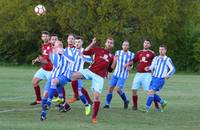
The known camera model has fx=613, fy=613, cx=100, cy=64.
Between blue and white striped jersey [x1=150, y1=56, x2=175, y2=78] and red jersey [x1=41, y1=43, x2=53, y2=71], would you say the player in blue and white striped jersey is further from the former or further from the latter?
blue and white striped jersey [x1=150, y1=56, x2=175, y2=78]

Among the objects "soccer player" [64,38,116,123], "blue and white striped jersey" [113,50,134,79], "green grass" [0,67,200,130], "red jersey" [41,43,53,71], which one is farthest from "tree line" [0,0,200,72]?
"soccer player" [64,38,116,123]

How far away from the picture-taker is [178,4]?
5697 cm

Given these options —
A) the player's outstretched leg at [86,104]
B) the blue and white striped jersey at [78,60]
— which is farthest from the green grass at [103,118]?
the blue and white striped jersey at [78,60]

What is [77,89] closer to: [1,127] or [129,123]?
[129,123]

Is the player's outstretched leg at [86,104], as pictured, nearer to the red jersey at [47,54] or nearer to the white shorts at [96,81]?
the white shorts at [96,81]

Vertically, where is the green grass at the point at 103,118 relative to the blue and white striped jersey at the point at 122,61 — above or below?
below

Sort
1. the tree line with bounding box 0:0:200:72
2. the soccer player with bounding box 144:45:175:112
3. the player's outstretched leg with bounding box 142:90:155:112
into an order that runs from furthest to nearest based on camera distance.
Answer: the tree line with bounding box 0:0:200:72, the soccer player with bounding box 144:45:175:112, the player's outstretched leg with bounding box 142:90:155:112

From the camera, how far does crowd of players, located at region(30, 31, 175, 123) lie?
49.4 ft

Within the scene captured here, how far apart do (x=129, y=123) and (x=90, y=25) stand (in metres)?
41.6

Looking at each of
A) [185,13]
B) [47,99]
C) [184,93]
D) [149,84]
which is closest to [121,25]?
[185,13]

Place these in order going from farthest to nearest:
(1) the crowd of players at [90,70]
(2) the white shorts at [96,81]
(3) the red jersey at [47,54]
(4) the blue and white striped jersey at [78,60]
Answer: (3) the red jersey at [47,54] < (4) the blue and white striped jersey at [78,60] < (1) the crowd of players at [90,70] < (2) the white shorts at [96,81]

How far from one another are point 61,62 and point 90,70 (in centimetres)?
101

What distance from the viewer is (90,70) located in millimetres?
15141

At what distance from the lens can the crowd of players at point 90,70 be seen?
15.1m
